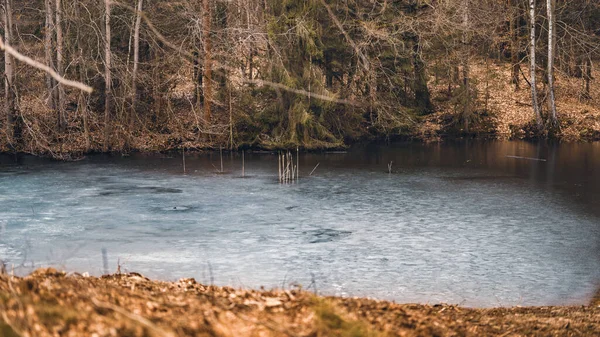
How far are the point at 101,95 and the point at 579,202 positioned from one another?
70.6 ft

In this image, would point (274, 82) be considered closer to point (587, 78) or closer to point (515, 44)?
point (515, 44)

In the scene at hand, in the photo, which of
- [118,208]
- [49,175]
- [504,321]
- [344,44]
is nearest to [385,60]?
[344,44]

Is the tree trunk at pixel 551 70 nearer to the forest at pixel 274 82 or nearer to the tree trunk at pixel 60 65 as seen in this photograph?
the forest at pixel 274 82

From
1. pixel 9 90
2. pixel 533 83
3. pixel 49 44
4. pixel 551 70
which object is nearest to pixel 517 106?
pixel 533 83

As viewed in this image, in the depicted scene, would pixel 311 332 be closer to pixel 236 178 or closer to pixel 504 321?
pixel 504 321

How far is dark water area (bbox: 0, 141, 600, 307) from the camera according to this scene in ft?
38.6

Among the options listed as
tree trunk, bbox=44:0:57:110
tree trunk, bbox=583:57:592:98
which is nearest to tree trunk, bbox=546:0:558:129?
tree trunk, bbox=583:57:592:98

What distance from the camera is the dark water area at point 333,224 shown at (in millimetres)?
11773

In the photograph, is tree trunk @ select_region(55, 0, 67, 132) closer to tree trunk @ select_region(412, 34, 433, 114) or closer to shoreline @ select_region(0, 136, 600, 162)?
shoreline @ select_region(0, 136, 600, 162)

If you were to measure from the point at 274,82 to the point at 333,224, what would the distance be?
15.5m

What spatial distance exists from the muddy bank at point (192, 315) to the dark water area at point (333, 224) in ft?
17.0

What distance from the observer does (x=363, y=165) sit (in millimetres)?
26375

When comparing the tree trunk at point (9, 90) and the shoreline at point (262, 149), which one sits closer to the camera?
the tree trunk at point (9, 90)

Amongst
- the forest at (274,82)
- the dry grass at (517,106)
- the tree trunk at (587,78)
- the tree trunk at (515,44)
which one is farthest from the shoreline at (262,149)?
the tree trunk at (515,44)
